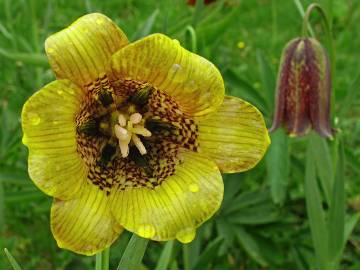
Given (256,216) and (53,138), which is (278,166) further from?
(53,138)

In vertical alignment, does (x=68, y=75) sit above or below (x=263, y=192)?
above

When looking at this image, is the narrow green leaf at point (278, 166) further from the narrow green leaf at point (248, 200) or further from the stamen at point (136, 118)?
the stamen at point (136, 118)

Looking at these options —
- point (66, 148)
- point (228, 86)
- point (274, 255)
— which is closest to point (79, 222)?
point (66, 148)

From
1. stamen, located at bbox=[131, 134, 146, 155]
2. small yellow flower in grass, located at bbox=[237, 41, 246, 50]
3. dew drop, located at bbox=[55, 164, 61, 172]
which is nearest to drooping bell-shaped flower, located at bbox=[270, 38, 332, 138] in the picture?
stamen, located at bbox=[131, 134, 146, 155]

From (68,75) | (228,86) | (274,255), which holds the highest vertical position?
(68,75)

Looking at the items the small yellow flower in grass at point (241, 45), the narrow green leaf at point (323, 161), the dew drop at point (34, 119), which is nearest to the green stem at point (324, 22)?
the narrow green leaf at point (323, 161)

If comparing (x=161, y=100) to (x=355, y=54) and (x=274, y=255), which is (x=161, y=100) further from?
(x=355, y=54)

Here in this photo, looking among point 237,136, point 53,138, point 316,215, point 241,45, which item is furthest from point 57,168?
point 241,45

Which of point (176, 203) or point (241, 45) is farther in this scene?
point (241, 45)
